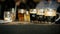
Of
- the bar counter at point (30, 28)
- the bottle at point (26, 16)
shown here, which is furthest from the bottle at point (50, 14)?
the bottle at point (26, 16)

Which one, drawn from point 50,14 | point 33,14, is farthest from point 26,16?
Result: point 50,14

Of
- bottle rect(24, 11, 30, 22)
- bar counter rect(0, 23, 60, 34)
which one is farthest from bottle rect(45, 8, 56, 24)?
bottle rect(24, 11, 30, 22)

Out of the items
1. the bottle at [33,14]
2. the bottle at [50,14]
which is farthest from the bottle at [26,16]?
the bottle at [50,14]

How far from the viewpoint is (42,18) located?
1704mm

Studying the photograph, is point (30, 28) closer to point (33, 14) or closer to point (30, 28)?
point (30, 28)

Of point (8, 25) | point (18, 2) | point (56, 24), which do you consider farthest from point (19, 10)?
point (56, 24)

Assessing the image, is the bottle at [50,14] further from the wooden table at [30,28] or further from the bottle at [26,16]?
the bottle at [26,16]

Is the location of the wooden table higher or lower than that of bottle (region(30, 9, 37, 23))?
lower

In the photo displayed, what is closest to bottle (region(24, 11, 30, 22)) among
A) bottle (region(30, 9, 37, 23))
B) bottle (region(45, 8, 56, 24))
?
bottle (region(30, 9, 37, 23))

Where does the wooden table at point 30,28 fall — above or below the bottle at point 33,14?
below

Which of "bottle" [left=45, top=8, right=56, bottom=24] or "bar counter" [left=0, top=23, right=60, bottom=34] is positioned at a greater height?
"bottle" [left=45, top=8, right=56, bottom=24]

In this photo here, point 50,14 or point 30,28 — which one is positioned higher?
point 50,14

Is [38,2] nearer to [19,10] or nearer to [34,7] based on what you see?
[34,7]

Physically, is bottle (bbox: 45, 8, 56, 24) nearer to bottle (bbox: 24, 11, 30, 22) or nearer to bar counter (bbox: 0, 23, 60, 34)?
bar counter (bbox: 0, 23, 60, 34)
